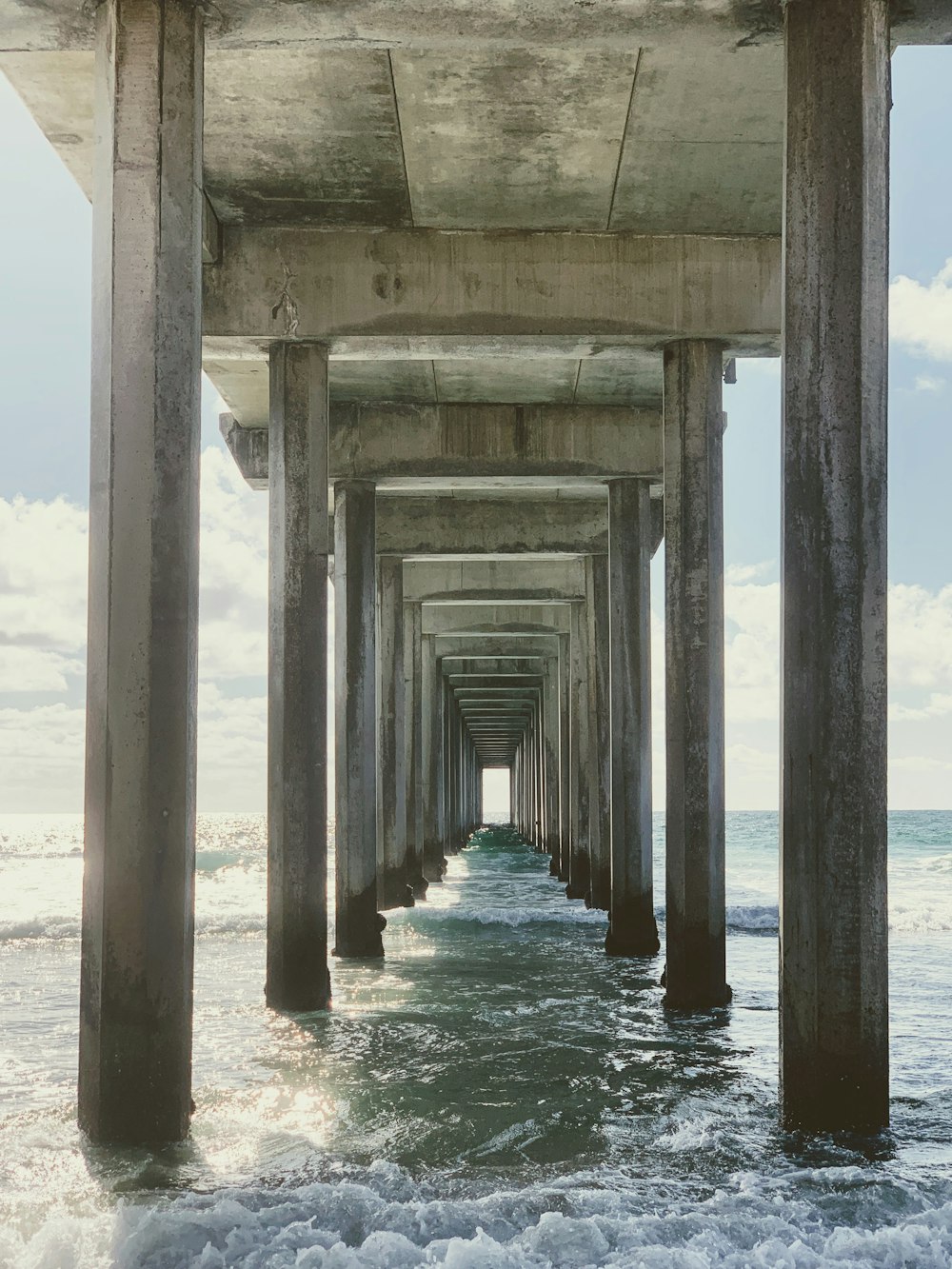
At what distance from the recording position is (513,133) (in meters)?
8.47

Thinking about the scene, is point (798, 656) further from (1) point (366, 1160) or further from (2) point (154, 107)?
(2) point (154, 107)

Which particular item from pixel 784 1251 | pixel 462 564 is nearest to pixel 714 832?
pixel 784 1251

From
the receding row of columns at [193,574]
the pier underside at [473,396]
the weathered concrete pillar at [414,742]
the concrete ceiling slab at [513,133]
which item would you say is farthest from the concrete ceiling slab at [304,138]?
the weathered concrete pillar at [414,742]

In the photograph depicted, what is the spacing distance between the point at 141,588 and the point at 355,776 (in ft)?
22.2

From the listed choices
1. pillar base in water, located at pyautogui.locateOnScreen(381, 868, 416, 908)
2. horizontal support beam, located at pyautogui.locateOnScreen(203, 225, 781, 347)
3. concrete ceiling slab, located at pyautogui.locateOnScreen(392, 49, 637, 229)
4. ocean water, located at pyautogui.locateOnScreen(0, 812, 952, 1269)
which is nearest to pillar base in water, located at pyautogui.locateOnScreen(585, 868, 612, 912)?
pillar base in water, located at pyautogui.locateOnScreen(381, 868, 416, 908)

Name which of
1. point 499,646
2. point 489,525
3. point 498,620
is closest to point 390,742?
point 489,525

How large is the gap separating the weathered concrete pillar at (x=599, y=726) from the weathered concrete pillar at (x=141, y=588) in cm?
1094

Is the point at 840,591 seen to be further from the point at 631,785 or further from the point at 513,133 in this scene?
the point at 631,785

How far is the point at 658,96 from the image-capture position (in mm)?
8055

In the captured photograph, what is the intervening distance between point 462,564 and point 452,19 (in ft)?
46.0

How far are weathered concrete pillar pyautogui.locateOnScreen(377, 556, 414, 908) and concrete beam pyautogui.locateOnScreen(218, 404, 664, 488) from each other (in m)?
3.70

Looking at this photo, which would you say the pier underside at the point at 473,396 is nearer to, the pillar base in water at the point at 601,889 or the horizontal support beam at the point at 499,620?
the pillar base in water at the point at 601,889

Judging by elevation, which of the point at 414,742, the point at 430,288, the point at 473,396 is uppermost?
the point at 473,396

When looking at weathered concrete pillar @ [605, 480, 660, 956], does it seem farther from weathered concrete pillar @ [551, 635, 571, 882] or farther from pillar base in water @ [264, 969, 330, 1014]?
weathered concrete pillar @ [551, 635, 571, 882]
